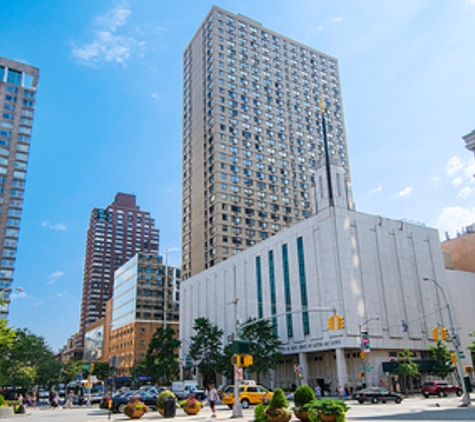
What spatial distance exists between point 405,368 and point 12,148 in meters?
106

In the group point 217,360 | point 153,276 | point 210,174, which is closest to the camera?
point 217,360

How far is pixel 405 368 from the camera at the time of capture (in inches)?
2008

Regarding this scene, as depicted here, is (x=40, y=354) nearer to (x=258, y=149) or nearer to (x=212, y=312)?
(x=212, y=312)

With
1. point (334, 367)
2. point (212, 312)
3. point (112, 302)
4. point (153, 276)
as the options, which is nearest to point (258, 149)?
point (212, 312)

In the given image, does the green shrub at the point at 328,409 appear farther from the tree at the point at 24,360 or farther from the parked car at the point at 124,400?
the tree at the point at 24,360

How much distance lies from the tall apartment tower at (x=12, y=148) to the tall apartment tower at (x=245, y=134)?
136ft

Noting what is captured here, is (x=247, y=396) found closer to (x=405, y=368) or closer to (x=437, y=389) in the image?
(x=437, y=389)

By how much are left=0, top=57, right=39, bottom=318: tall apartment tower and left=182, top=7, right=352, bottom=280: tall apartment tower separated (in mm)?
41307

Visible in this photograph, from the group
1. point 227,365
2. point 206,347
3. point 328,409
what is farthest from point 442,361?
point 328,409

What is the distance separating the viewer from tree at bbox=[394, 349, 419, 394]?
51100 mm

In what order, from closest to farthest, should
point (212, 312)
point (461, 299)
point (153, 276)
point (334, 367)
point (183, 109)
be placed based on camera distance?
point (334, 367) < point (461, 299) < point (212, 312) < point (183, 109) < point (153, 276)

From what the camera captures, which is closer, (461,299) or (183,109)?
(461,299)

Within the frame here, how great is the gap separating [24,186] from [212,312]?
209 feet

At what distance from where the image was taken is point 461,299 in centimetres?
6881
